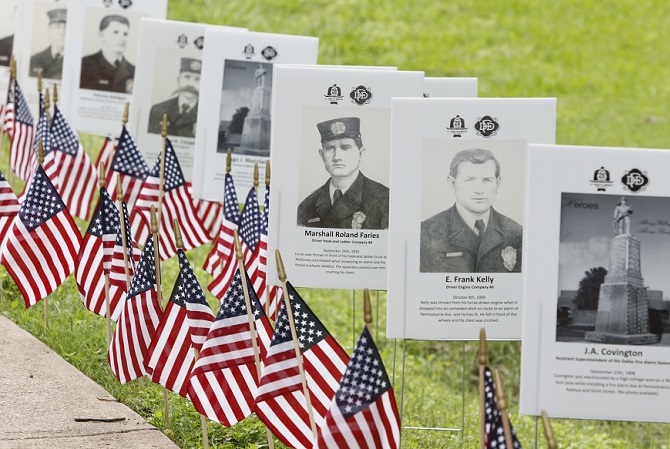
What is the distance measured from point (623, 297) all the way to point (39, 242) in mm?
4231

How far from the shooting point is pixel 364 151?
7.25 m

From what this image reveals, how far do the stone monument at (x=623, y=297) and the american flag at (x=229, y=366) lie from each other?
1.79 m

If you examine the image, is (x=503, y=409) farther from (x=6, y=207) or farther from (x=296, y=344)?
(x=6, y=207)

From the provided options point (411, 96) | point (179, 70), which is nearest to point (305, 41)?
point (179, 70)

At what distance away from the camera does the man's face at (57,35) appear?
12.0 metres

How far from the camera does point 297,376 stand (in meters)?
6.36

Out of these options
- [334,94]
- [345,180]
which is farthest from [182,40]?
[345,180]

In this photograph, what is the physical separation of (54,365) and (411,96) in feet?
9.11

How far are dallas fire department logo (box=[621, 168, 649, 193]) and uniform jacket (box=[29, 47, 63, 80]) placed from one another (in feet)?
24.0

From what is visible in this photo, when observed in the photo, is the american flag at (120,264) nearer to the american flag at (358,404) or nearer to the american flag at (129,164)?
the american flag at (129,164)

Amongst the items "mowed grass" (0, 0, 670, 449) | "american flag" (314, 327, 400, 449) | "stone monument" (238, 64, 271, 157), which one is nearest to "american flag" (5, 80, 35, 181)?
"mowed grass" (0, 0, 670, 449)

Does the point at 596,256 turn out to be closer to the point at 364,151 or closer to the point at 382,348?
the point at 364,151

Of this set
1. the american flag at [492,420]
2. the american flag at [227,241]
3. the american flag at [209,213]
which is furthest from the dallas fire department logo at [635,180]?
the american flag at [209,213]

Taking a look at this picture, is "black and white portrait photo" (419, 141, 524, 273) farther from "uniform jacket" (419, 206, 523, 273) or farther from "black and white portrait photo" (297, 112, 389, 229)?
"black and white portrait photo" (297, 112, 389, 229)
